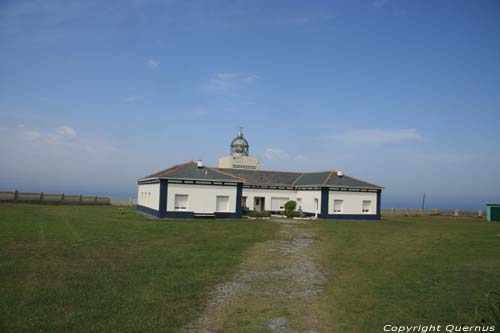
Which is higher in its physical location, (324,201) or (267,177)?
(267,177)

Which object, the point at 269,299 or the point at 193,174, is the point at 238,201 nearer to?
the point at 193,174

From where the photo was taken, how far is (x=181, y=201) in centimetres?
3197

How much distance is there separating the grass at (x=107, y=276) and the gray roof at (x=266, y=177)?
12.2 m

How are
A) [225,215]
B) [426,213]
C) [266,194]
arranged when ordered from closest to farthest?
[225,215] → [266,194] → [426,213]

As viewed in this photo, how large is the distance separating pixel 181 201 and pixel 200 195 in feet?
4.96

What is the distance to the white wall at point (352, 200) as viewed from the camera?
122 ft

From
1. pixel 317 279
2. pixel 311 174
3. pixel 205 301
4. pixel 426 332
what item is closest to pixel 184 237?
pixel 317 279

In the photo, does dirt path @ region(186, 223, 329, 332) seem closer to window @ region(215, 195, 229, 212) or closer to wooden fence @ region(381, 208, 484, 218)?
window @ region(215, 195, 229, 212)

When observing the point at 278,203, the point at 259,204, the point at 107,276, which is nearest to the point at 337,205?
the point at 278,203

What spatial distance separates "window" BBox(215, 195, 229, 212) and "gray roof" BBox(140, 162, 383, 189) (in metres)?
1.46

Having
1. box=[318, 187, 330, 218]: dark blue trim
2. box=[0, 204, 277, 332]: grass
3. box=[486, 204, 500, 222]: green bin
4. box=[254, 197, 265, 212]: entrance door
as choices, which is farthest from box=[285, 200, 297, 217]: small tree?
box=[486, 204, 500, 222]: green bin

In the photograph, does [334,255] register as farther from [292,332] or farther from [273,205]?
[273,205]

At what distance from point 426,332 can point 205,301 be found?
4.59 m

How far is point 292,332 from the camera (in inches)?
302
